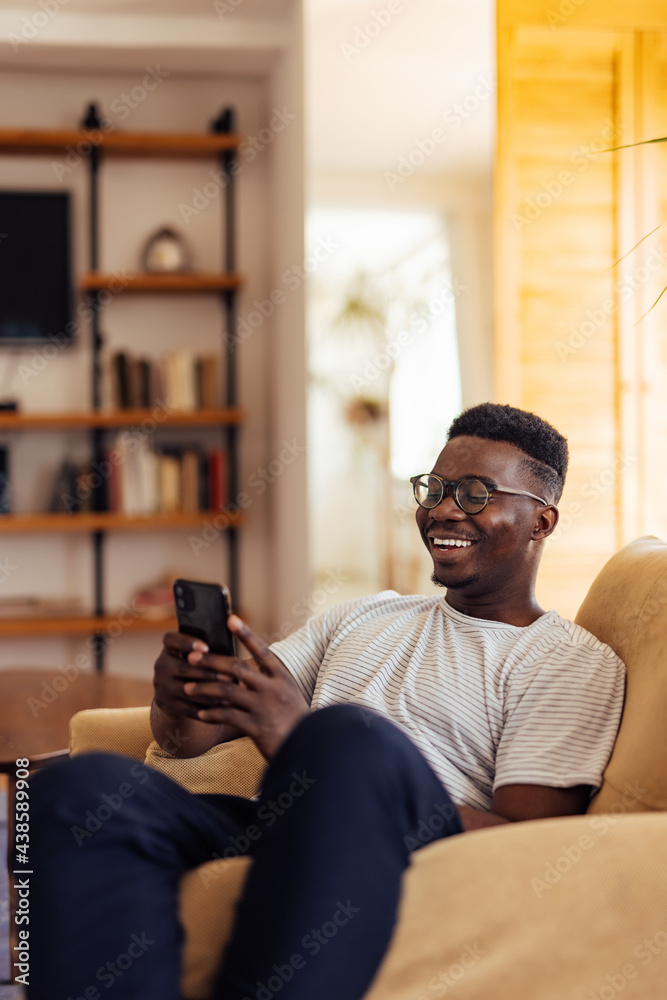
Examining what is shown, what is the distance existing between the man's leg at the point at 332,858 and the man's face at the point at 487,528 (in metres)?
0.41

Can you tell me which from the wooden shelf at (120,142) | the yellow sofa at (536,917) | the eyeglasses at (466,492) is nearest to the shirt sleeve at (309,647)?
the eyeglasses at (466,492)

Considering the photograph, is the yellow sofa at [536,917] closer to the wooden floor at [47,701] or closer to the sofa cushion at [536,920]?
the sofa cushion at [536,920]

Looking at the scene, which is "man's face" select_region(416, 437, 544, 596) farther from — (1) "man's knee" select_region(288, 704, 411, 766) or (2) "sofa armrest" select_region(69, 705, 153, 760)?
(2) "sofa armrest" select_region(69, 705, 153, 760)

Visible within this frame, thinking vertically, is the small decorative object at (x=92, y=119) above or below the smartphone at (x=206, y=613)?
above

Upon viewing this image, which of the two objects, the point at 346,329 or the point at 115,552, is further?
the point at 346,329

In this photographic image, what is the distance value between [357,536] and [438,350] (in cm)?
149

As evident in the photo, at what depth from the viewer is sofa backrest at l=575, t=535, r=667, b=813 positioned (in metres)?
1.17

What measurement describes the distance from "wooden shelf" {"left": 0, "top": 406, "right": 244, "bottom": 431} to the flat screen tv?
348 millimetres

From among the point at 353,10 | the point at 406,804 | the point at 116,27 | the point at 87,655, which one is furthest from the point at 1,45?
the point at 406,804

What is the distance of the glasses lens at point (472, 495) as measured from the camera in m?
1.44

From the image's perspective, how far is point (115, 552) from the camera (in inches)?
154

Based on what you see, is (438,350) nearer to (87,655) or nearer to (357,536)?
(357,536)

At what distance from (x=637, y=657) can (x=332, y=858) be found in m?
0.54

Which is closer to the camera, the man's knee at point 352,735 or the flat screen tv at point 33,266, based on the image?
the man's knee at point 352,735
